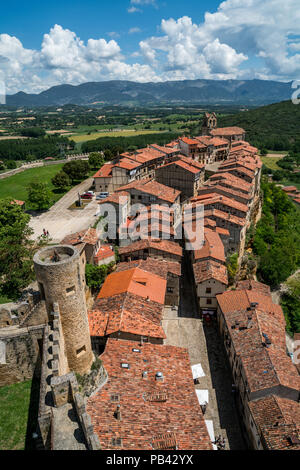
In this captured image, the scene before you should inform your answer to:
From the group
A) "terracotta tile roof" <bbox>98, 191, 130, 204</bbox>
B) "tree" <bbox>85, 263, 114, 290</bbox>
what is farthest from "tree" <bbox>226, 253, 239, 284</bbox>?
"terracotta tile roof" <bbox>98, 191, 130, 204</bbox>

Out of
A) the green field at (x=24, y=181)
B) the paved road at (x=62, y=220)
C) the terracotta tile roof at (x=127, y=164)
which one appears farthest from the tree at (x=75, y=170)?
the terracotta tile roof at (x=127, y=164)

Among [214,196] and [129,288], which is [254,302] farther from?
[214,196]

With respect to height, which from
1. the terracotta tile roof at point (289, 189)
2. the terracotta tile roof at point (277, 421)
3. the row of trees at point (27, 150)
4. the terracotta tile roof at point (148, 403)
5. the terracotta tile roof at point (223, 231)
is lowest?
the terracotta tile roof at point (277, 421)

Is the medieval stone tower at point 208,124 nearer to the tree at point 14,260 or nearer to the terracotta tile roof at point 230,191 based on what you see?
the terracotta tile roof at point 230,191

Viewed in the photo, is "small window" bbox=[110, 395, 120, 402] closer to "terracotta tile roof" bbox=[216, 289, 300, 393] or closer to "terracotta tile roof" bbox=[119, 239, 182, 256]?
"terracotta tile roof" bbox=[216, 289, 300, 393]

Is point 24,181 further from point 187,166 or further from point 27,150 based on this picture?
point 27,150

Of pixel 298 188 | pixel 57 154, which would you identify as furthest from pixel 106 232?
pixel 57 154

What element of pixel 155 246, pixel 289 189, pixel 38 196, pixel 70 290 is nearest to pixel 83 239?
pixel 155 246
